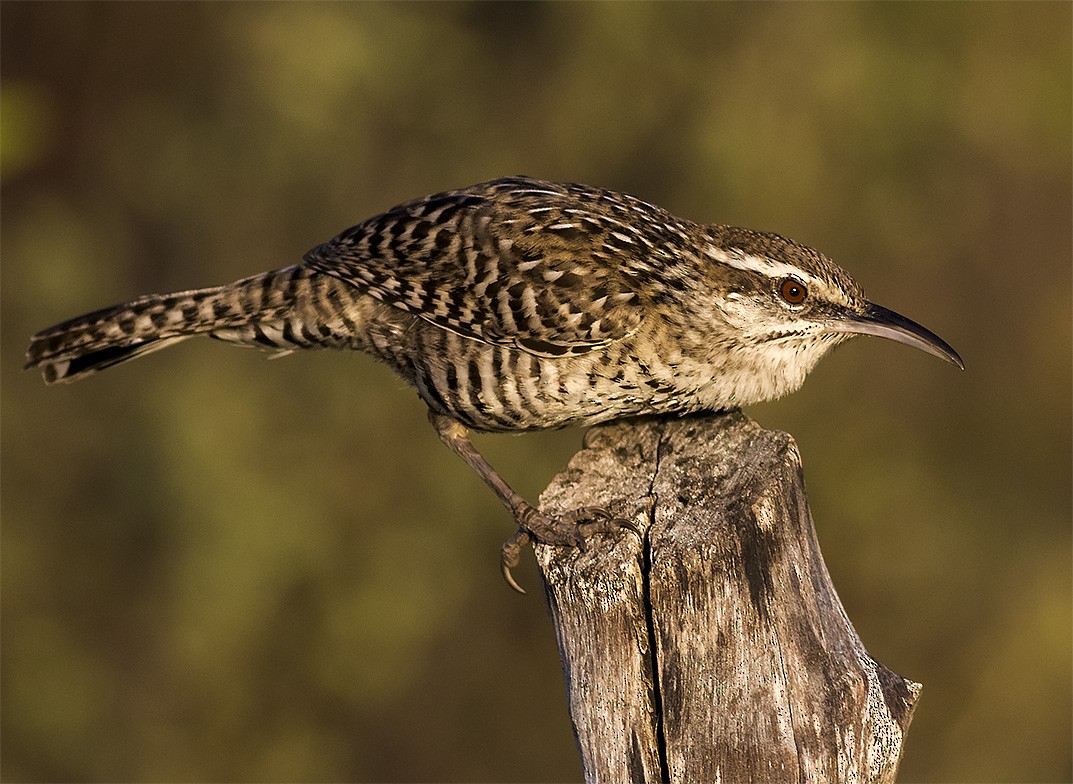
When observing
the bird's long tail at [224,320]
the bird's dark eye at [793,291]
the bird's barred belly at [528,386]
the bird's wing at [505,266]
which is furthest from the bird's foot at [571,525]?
the bird's long tail at [224,320]

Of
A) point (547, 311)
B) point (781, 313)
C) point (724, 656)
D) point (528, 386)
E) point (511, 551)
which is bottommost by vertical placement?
point (724, 656)

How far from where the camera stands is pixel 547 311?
4.27 metres

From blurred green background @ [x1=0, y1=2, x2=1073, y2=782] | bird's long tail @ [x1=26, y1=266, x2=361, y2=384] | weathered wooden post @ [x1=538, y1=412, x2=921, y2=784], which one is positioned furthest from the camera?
blurred green background @ [x1=0, y1=2, x2=1073, y2=782]

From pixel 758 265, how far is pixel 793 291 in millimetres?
158

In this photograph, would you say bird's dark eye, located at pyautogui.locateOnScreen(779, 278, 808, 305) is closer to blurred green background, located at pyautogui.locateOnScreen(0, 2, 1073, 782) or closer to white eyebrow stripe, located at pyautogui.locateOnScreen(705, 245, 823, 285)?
white eyebrow stripe, located at pyautogui.locateOnScreen(705, 245, 823, 285)

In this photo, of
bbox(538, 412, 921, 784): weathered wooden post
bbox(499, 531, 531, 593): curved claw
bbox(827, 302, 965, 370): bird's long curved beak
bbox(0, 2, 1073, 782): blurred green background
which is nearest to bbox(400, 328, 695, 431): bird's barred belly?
bbox(499, 531, 531, 593): curved claw

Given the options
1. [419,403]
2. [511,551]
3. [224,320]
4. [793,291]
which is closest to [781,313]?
[793,291]

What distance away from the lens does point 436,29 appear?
25.6 ft

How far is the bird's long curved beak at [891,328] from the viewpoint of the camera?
415 centimetres

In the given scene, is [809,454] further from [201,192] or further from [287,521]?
[201,192]

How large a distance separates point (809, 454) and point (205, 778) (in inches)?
163

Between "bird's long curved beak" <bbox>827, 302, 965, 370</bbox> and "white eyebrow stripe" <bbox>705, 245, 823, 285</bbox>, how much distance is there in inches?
7.6

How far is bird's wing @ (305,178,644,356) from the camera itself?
426 centimetres

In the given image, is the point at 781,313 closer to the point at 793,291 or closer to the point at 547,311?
the point at 793,291
